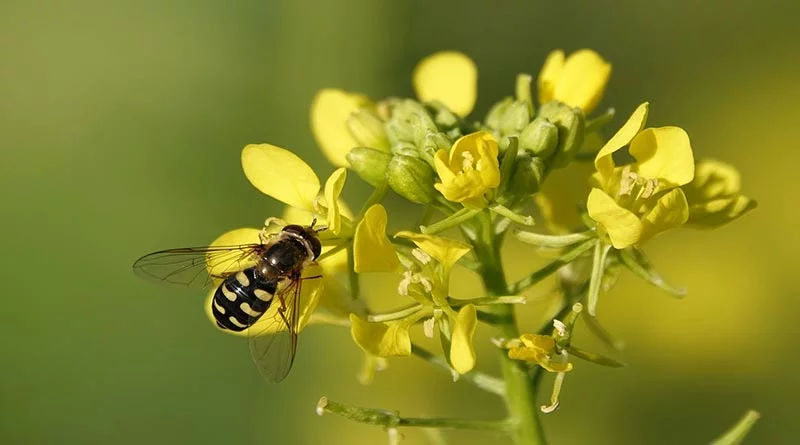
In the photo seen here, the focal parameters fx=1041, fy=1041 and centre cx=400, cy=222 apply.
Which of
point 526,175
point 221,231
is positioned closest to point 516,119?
point 526,175

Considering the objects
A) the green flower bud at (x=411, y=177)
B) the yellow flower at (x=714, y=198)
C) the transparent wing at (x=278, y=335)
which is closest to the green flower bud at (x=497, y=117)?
the green flower bud at (x=411, y=177)

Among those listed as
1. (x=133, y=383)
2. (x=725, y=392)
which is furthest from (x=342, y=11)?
(x=725, y=392)

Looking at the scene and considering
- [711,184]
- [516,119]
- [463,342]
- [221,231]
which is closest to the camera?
[463,342]

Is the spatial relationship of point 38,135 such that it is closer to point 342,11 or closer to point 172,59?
point 172,59

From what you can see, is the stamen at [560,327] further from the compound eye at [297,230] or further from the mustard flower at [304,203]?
the compound eye at [297,230]

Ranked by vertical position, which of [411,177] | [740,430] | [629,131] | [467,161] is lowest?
[740,430]

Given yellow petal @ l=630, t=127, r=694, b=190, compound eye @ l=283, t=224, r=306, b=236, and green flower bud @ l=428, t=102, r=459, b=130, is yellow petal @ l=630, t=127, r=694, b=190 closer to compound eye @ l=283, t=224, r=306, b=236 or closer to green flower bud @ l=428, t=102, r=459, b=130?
green flower bud @ l=428, t=102, r=459, b=130

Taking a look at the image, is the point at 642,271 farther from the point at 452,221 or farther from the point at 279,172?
the point at 279,172
